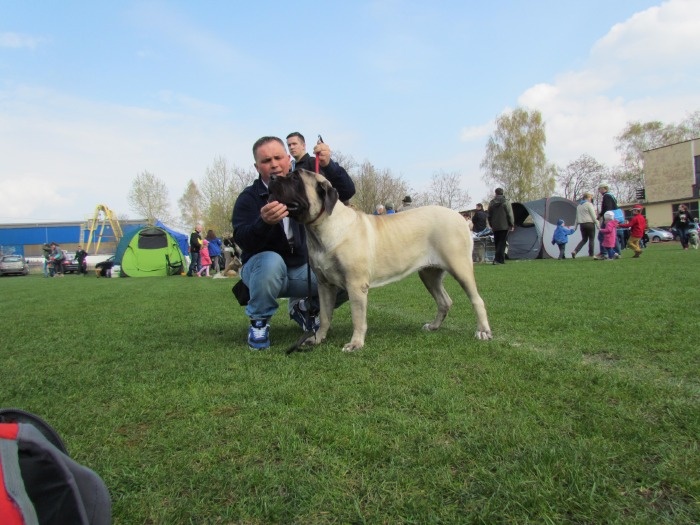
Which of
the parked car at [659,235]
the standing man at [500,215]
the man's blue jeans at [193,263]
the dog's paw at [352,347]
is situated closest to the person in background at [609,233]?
the standing man at [500,215]

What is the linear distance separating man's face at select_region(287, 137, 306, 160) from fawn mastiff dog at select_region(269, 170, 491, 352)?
114 cm

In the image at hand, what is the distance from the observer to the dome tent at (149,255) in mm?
21016

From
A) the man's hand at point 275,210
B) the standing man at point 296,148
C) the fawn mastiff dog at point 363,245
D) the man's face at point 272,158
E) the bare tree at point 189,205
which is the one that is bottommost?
the fawn mastiff dog at point 363,245

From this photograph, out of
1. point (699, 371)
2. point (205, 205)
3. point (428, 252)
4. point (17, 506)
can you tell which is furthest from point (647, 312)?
point (205, 205)

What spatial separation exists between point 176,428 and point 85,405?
31.7 inches

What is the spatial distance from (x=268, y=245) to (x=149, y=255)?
19254 millimetres

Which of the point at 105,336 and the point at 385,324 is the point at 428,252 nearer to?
the point at 385,324

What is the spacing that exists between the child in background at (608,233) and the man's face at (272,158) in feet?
43.9

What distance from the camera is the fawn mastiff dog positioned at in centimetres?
360

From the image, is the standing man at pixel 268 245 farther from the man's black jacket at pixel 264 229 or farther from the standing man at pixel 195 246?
the standing man at pixel 195 246

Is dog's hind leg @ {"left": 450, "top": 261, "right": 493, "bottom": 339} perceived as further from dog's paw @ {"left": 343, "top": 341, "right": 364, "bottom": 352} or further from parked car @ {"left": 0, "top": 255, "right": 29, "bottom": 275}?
parked car @ {"left": 0, "top": 255, "right": 29, "bottom": 275}

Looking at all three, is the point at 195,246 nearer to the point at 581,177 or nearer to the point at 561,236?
the point at 561,236

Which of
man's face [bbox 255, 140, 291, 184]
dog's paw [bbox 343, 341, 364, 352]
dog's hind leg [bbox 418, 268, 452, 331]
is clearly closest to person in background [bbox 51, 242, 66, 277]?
man's face [bbox 255, 140, 291, 184]

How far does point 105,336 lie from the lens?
16.2ft
